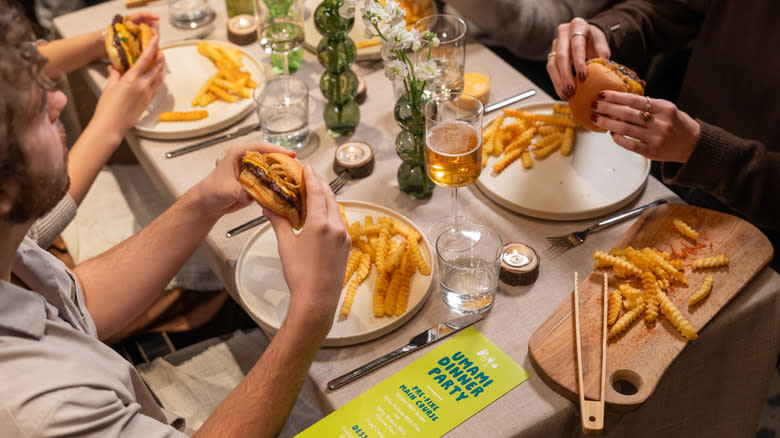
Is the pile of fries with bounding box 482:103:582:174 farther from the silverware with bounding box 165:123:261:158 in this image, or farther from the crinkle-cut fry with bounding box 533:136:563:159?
the silverware with bounding box 165:123:261:158

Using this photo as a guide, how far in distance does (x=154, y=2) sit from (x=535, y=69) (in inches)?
61.0

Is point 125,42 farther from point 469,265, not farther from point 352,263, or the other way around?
point 469,265

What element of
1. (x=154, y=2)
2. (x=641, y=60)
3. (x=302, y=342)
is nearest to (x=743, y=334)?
(x=302, y=342)

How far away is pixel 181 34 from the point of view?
7.35 ft

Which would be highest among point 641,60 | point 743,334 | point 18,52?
point 18,52

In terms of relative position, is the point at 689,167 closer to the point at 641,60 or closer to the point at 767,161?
the point at 767,161

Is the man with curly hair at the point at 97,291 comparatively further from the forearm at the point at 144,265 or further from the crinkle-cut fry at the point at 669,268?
the crinkle-cut fry at the point at 669,268

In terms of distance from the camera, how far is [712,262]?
A: 1.35 meters

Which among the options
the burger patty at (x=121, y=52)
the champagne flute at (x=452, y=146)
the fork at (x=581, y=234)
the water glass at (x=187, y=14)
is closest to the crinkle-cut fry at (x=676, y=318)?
the fork at (x=581, y=234)

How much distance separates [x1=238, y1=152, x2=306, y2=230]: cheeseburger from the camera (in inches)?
48.7

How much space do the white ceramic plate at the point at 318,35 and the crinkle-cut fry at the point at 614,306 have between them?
3.78ft

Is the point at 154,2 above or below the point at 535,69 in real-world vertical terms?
above

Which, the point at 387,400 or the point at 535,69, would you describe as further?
the point at 535,69

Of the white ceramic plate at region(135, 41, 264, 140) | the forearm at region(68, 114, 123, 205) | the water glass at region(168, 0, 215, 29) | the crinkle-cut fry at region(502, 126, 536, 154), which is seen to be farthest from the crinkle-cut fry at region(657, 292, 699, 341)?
the water glass at region(168, 0, 215, 29)
